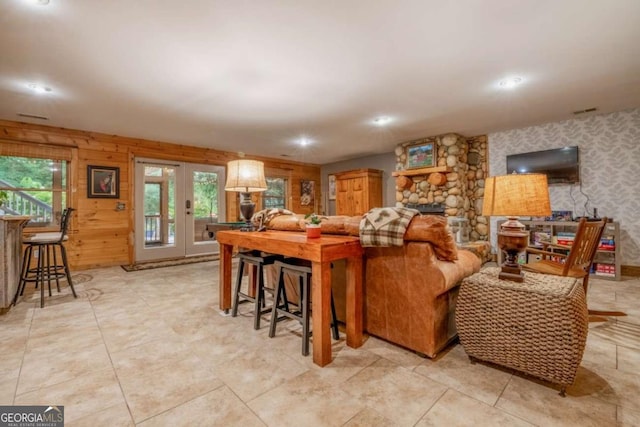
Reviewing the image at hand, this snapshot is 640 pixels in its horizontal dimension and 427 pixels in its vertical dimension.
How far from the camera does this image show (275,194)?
24.5ft

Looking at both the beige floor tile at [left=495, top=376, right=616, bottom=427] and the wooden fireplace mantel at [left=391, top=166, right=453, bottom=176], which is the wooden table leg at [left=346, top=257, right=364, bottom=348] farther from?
the wooden fireplace mantel at [left=391, top=166, right=453, bottom=176]

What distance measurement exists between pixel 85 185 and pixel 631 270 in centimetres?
830

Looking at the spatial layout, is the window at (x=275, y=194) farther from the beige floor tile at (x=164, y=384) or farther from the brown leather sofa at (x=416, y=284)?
the beige floor tile at (x=164, y=384)

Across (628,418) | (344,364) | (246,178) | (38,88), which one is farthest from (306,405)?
(38,88)

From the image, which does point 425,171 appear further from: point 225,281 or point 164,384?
point 164,384

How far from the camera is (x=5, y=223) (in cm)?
267

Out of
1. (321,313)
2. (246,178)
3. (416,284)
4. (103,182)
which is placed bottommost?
(321,313)

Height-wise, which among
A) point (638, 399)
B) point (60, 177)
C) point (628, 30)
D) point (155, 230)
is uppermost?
point (628, 30)

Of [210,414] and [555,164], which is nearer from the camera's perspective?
[210,414]

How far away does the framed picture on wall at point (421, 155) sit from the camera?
17.5 feet

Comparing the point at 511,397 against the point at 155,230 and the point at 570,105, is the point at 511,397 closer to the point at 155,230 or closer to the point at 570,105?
the point at 570,105

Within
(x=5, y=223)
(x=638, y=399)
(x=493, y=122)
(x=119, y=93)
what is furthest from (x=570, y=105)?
(x=5, y=223)

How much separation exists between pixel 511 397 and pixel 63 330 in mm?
3142

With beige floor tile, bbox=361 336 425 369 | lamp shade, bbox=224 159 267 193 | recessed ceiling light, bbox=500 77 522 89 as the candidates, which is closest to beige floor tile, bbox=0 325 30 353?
lamp shade, bbox=224 159 267 193
